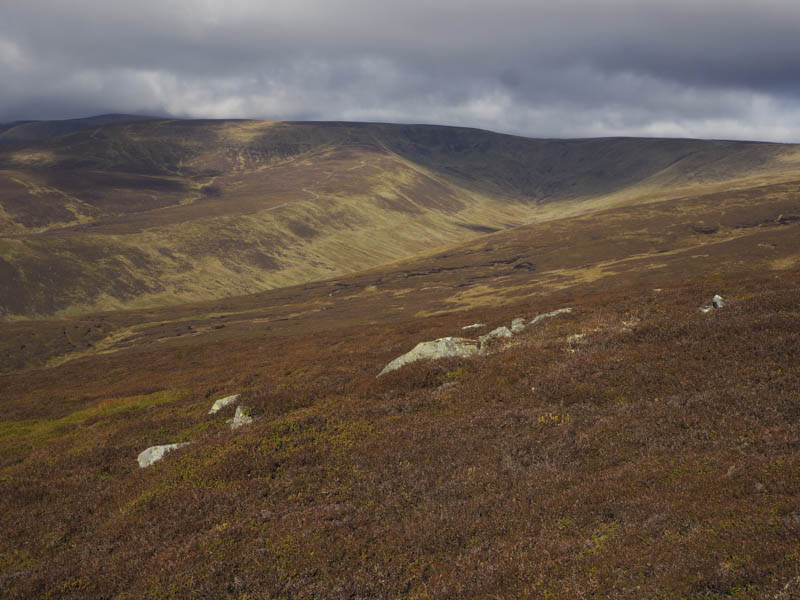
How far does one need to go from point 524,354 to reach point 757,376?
7.82 meters

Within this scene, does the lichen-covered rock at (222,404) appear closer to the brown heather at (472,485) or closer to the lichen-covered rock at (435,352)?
the brown heather at (472,485)

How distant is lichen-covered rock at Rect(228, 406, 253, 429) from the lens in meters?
18.2

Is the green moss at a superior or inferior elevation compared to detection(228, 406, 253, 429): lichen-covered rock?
inferior

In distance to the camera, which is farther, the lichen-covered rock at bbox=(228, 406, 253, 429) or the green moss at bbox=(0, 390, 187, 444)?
the green moss at bbox=(0, 390, 187, 444)

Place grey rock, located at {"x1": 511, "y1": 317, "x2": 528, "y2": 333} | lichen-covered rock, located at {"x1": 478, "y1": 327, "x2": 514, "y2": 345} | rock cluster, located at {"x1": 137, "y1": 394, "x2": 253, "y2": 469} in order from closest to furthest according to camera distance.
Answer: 1. rock cluster, located at {"x1": 137, "y1": 394, "x2": 253, "y2": 469}
2. lichen-covered rock, located at {"x1": 478, "y1": 327, "x2": 514, "y2": 345}
3. grey rock, located at {"x1": 511, "y1": 317, "x2": 528, "y2": 333}

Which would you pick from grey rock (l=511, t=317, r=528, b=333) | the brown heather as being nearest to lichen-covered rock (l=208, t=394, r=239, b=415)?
the brown heather

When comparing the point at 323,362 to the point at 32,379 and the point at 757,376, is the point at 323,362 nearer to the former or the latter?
the point at 757,376

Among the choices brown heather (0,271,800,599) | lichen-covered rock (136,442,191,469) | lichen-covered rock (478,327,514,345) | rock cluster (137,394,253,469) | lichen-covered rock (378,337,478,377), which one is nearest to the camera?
brown heather (0,271,800,599)

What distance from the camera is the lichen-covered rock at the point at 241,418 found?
1823 cm

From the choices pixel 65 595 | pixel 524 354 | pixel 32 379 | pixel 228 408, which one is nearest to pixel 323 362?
pixel 228 408

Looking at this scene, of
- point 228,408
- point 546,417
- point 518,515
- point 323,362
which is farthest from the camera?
point 323,362

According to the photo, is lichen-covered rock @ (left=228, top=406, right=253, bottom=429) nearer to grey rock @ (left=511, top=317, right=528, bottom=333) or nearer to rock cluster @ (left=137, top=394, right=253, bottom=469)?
rock cluster @ (left=137, top=394, right=253, bottom=469)

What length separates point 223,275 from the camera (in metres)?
200

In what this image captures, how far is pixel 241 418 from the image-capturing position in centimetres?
1872
